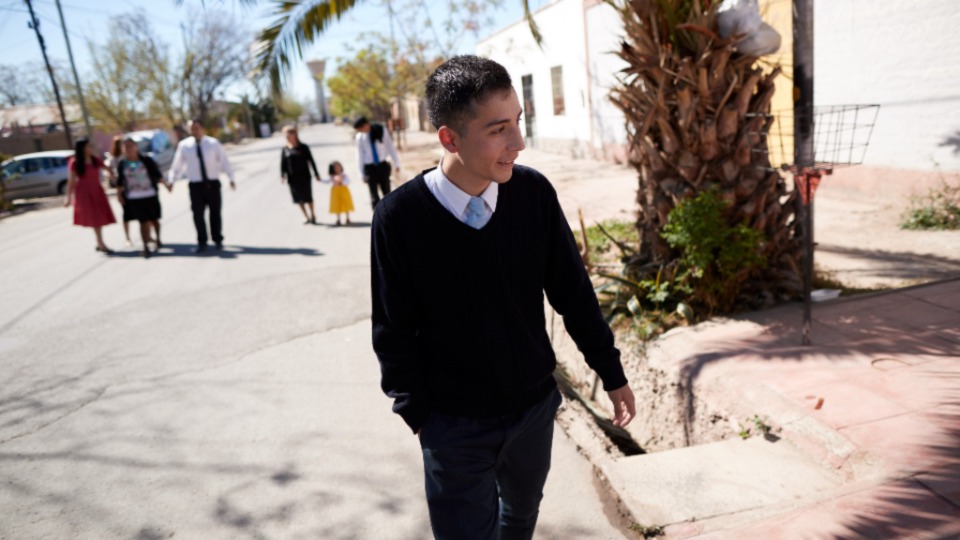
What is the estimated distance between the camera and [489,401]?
6.45ft

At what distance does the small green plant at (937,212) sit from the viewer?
6910 mm

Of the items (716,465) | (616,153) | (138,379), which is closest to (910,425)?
(716,465)

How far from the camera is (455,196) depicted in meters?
1.92

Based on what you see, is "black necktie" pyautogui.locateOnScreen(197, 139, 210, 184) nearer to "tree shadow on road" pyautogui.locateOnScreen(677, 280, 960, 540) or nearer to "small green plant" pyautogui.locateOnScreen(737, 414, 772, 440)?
"tree shadow on road" pyautogui.locateOnScreen(677, 280, 960, 540)

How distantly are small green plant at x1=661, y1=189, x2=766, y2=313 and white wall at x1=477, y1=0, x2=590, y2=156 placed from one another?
1122 cm

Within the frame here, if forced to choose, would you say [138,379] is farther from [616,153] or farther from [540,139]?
[540,139]

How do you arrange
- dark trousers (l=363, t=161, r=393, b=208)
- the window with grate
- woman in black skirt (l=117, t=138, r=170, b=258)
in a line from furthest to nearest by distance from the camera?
the window with grate
dark trousers (l=363, t=161, r=393, b=208)
woman in black skirt (l=117, t=138, r=170, b=258)

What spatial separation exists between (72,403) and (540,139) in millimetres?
17928

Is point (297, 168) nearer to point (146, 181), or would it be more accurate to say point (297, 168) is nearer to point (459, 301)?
point (146, 181)

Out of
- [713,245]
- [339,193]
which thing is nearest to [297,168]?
[339,193]

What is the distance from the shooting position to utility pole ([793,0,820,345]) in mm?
3932

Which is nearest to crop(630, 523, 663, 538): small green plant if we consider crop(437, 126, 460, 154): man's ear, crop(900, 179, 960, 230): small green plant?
crop(437, 126, 460, 154): man's ear

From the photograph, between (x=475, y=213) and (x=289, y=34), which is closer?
(x=475, y=213)

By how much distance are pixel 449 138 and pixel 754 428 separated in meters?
2.37
